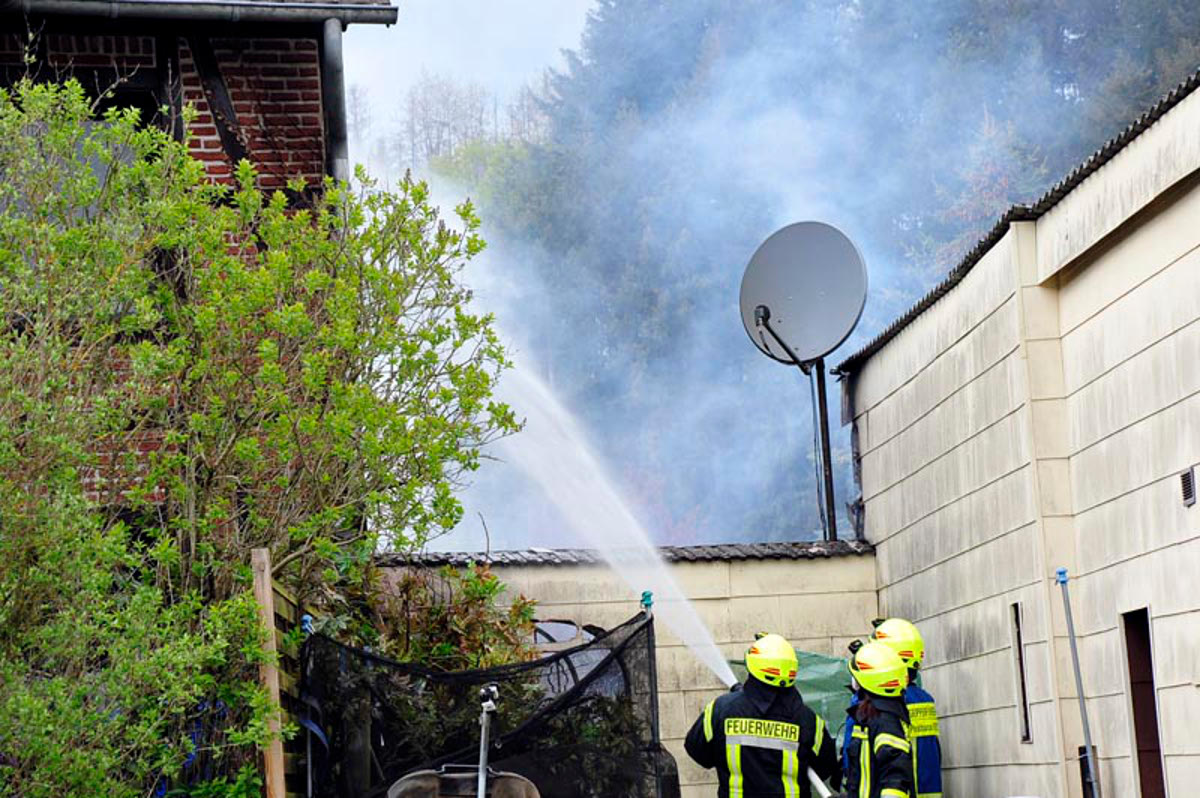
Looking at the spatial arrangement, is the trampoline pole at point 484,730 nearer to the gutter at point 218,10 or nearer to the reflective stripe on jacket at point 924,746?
the reflective stripe on jacket at point 924,746

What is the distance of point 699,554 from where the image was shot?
511 inches

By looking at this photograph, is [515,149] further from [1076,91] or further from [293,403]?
[293,403]

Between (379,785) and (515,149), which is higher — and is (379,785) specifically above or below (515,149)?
below

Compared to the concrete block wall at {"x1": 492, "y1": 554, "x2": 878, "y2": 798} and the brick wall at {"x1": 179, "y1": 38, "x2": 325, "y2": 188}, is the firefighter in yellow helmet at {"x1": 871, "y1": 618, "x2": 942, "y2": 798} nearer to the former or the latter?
the concrete block wall at {"x1": 492, "y1": 554, "x2": 878, "y2": 798}

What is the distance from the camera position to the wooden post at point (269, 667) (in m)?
8.17

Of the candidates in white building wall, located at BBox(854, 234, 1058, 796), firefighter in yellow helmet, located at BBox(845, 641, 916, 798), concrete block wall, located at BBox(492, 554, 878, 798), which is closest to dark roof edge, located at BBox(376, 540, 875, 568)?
concrete block wall, located at BBox(492, 554, 878, 798)

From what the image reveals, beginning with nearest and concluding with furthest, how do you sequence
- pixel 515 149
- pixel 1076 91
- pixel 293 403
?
1. pixel 293 403
2. pixel 1076 91
3. pixel 515 149

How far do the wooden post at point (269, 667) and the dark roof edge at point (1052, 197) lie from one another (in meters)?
4.80

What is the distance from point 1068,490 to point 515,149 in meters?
41.6

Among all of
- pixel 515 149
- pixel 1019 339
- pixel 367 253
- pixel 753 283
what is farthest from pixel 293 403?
pixel 515 149

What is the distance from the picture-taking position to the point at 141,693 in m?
7.33

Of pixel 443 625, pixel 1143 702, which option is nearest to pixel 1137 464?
pixel 1143 702

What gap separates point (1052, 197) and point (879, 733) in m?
3.56

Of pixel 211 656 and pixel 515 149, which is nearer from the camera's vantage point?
pixel 211 656
